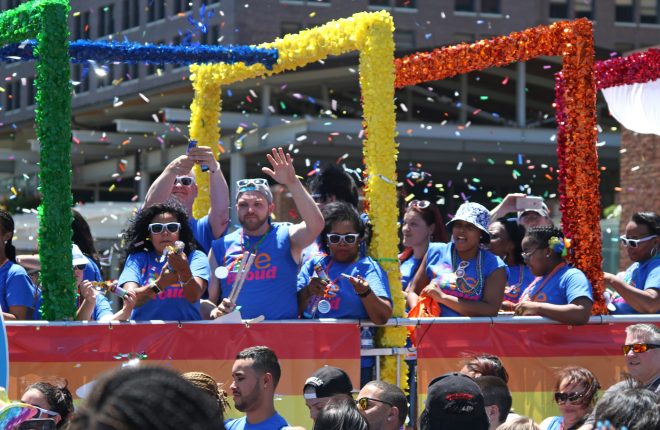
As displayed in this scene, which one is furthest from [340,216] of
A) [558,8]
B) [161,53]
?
[558,8]

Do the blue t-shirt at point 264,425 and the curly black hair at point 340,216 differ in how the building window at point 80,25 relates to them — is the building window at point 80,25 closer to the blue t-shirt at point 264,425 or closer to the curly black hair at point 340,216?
the curly black hair at point 340,216

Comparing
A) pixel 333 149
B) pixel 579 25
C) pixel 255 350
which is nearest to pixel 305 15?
pixel 333 149

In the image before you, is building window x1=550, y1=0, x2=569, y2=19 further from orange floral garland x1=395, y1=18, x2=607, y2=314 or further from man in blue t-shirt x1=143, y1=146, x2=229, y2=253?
man in blue t-shirt x1=143, y1=146, x2=229, y2=253

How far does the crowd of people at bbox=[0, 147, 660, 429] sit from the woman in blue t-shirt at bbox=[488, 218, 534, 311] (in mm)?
269

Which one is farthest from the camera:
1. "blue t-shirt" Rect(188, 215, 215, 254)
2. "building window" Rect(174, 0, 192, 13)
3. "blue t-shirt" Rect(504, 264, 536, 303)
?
"building window" Rect(174, 0, 192, 13)

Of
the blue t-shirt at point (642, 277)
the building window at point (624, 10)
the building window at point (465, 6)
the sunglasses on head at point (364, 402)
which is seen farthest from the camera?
the building window at point (624, 10)

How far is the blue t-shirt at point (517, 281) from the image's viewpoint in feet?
27.5

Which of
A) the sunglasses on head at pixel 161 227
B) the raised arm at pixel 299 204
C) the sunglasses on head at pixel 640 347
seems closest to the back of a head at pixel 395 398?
the sunglasses on head at pixel 640 347

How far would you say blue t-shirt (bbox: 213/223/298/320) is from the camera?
289 inches

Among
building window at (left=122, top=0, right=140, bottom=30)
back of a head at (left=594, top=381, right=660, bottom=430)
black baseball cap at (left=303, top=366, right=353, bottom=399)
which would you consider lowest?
black baseball cap at (left=303, top=366, right=353, bottom=399)

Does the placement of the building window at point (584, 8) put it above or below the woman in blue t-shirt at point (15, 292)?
above

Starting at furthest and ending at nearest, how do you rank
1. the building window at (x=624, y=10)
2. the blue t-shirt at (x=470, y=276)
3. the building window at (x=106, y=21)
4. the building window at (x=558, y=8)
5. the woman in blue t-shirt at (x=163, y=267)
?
the building window at (x=624, y=10) → the building window at (x=558, y=8) → the building window at (x=106, y=21) → the blue t-shirt at (x=470, y=276) → the woman in blue t-shirt at (x=163, y=267)

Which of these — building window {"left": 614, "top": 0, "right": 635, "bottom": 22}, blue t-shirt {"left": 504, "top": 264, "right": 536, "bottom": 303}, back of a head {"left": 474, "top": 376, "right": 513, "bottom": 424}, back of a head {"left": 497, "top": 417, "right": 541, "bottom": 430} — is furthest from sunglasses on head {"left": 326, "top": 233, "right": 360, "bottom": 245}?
building window {"left": 614, "top": 0, "right": 635, "bottom": 22}

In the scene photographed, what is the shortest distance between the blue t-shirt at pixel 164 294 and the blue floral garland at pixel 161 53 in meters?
2.03
